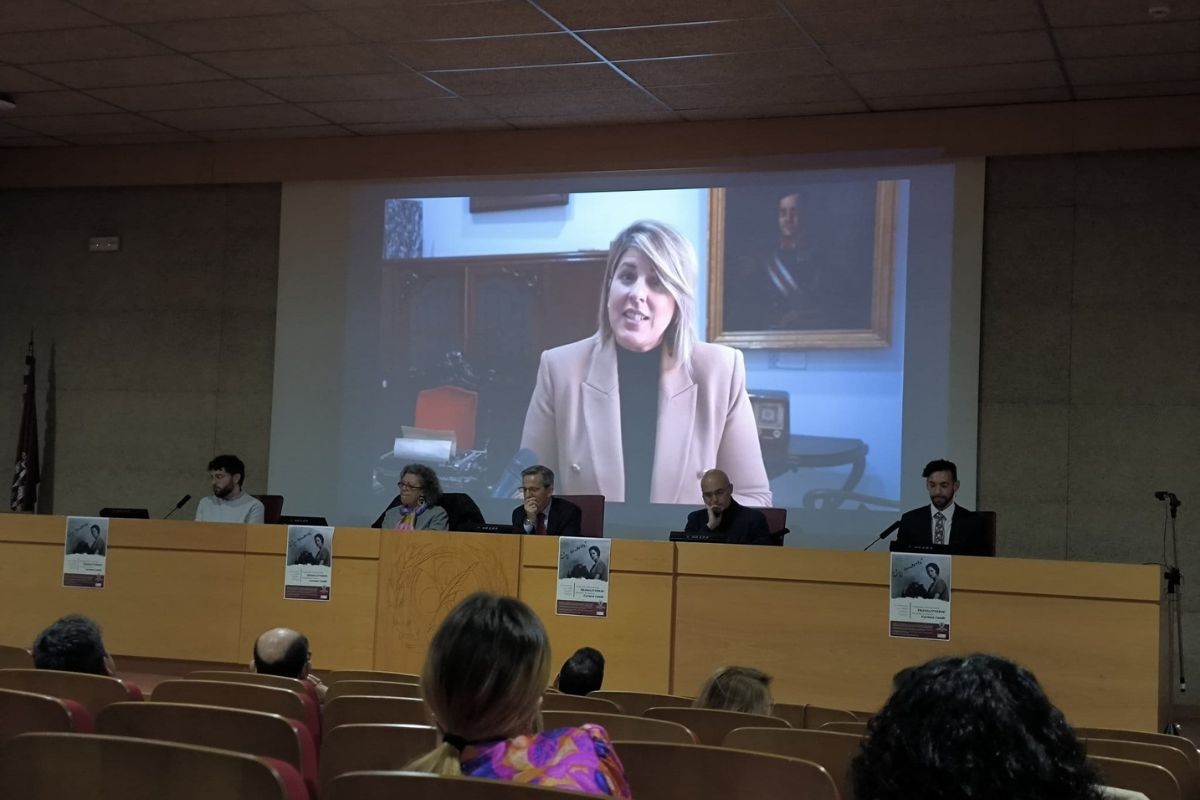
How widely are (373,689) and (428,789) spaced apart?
85.7 inches

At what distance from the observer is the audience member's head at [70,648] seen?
3377mm

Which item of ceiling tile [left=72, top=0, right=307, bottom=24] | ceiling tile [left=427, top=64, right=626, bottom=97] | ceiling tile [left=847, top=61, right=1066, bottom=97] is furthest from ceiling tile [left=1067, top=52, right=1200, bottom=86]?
ceiling tile [left=72, top=0, right=307, bottom=24]

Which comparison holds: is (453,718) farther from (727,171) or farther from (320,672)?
(727,171)

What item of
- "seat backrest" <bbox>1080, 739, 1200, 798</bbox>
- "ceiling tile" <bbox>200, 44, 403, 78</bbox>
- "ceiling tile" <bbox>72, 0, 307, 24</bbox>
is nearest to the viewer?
"seat backrest" <bbox>1080, 739, 1200, 798</bbox>

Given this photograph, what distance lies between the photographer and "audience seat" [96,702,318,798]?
89.4 inches

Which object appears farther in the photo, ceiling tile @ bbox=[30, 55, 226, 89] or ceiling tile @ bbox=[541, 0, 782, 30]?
ceiling tile @ bbox=[30, 55, 226, 89]

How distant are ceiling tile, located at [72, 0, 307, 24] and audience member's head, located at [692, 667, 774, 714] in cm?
442

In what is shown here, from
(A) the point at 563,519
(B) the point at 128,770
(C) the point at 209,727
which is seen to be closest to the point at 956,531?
(A) the point at 563,519

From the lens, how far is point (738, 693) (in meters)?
3.38

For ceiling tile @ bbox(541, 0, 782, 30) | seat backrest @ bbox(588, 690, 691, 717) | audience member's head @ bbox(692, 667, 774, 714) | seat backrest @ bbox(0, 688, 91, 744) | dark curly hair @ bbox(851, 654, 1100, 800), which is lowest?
seat backrest @ bbox(588, 690, 691, 717)

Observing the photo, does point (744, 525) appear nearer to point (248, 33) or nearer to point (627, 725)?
point (248, 33)

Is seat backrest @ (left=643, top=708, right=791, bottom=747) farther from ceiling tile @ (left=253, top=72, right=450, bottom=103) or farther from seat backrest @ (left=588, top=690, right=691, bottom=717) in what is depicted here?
ceiling tile @ (left=253, top=72, right=450, bottom=103)

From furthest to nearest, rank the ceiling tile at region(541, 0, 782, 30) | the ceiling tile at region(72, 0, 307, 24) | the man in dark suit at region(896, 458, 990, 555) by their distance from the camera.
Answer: the ceiling tile at region(72, 0, 307, 24)
the man in dark suit at region(896, 458, 990, 555)
the ceiling tile at region(541, 0, 782, 30)

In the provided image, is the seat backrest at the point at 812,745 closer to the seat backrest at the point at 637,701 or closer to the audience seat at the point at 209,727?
the audience seat at the point at 209,727
